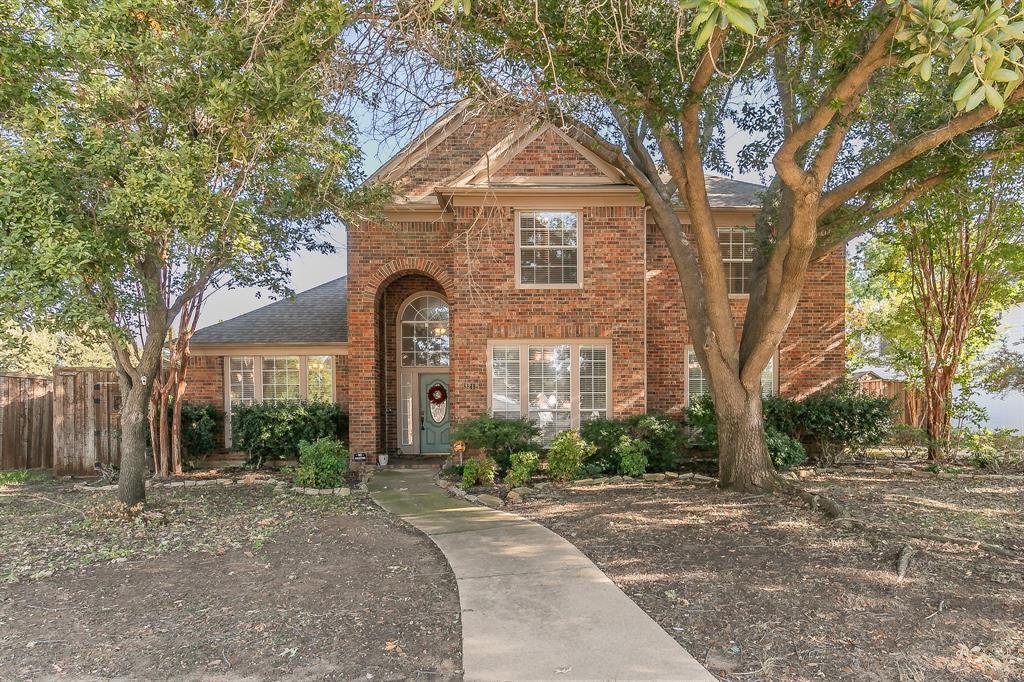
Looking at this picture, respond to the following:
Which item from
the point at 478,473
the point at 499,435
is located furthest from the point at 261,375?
the point at 478,473

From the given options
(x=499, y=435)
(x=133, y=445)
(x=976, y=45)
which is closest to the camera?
(x=976, y=45)

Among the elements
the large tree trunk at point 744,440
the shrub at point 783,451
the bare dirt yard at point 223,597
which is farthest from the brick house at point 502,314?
the bare dirt yard at point 223,597

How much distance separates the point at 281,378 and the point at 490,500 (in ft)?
22.5

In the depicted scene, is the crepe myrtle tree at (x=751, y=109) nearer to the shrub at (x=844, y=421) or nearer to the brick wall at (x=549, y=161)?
the brick wall at (x=549, y=161)

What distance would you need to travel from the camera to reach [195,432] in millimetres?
12828

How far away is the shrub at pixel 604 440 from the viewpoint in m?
11.3

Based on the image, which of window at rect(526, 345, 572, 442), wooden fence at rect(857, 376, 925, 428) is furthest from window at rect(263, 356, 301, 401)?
wooden fence at rect(857, 376, 925, 428)

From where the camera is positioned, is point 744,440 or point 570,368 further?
point 570,368

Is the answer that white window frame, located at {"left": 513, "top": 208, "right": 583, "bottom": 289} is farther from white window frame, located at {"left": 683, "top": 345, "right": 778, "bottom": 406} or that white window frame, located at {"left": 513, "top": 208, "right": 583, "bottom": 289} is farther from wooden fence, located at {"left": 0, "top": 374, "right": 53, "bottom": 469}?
wooden fence, located at {"left": 0, "top": 374, "right": 53, "bottom": 469}

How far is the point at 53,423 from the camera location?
12.1m

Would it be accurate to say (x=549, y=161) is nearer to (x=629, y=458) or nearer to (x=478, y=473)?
(x=629, y=458)

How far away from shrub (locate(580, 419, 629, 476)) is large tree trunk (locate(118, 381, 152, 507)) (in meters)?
6.82

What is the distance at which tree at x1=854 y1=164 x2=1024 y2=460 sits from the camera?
11.0 meters

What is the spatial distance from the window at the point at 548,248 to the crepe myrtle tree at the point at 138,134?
5238mm
